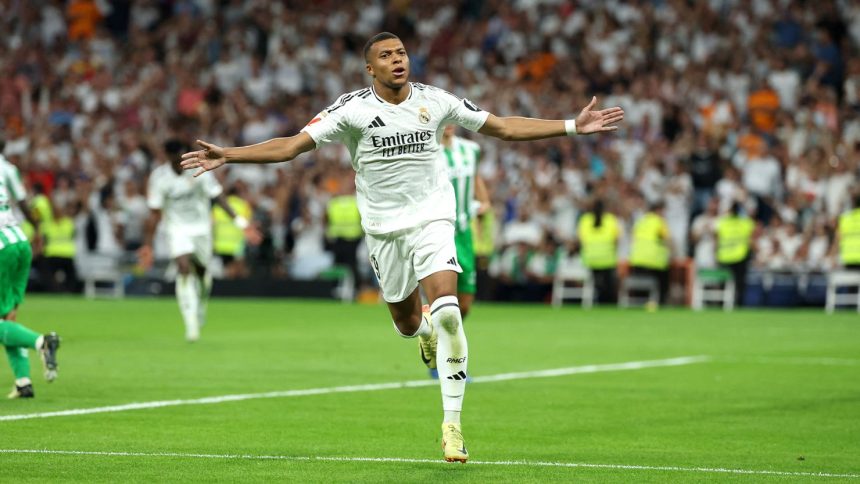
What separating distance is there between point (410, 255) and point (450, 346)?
79 cm

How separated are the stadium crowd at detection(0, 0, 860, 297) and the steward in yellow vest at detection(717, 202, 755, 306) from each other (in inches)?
12.4

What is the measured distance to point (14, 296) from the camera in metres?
13.1

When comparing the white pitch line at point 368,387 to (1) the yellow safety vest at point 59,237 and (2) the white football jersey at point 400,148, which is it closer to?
(2) the white football jersey at point 400,148

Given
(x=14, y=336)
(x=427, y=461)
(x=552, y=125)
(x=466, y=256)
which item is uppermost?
(x=552, y=125)

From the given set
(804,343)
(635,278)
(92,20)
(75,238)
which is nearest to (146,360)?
(804,343)

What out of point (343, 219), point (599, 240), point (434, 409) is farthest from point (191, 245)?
point (343, 219)

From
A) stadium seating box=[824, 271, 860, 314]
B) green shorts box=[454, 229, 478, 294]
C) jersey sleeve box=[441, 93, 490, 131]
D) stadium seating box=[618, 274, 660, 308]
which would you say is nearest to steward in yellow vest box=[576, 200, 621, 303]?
stadium seating box=[618, 274, 660, 308]

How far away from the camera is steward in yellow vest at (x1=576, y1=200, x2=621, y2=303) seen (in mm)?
30812

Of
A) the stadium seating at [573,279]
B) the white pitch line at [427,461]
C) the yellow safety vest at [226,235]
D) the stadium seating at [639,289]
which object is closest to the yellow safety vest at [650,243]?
the stadium seating at [639,289]

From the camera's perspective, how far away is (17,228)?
42.8 feet

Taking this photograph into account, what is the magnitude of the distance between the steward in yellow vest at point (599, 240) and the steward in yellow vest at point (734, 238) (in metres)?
2.09

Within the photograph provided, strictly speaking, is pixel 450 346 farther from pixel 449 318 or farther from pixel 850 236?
pixel 850 236

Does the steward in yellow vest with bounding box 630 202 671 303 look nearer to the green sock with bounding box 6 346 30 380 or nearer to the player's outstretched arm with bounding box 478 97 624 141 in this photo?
the green sock with bounding box 6 346 30 380

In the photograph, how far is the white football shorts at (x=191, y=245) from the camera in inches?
803
